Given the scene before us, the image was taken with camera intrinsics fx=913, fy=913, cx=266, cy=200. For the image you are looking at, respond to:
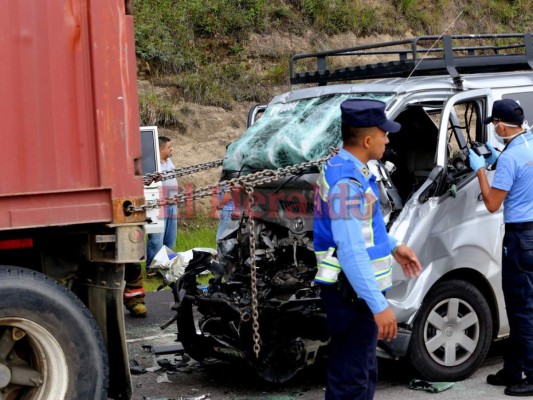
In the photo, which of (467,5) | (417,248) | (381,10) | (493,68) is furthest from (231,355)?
(467,5)

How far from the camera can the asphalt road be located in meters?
6.48

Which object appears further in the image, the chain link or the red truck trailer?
the chain link

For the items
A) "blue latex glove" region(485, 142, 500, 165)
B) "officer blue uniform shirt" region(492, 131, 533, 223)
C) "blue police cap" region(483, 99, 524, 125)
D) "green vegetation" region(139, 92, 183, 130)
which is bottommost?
"officer blue uniform shirt" region(492, 131, 533, 223)

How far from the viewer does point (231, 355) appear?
6516 millimetres

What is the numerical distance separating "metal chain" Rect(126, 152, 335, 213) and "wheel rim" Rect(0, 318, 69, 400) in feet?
3.13

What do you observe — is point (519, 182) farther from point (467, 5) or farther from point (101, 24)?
point (467, 5)

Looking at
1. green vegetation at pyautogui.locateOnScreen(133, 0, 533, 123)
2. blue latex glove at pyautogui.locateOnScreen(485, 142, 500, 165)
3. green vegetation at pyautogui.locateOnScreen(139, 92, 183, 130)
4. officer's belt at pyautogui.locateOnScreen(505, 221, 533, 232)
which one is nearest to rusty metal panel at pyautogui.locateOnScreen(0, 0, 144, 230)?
officer's belt at pyautogui.locateOnScreen(505, 221, 533, 232)

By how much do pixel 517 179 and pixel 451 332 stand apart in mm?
1204

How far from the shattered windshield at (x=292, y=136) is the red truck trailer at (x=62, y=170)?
5.83 ft

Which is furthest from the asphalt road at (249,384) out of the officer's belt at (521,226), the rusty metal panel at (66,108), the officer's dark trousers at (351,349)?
the rusty metal panel at (66,108)

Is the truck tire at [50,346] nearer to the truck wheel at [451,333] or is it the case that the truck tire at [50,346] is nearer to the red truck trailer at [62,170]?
the red truck trailer at [62,170]

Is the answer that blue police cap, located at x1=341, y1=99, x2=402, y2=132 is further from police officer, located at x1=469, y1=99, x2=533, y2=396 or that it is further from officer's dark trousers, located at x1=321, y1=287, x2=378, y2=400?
police officer, located at x1=469, y1=99, x2=533, y2=396

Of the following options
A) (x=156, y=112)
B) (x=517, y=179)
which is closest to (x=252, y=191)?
(x=517, y=179)

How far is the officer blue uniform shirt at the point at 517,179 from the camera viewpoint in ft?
20.7
